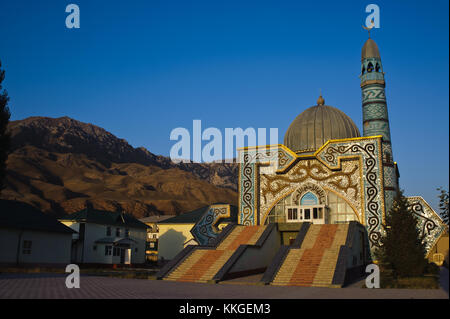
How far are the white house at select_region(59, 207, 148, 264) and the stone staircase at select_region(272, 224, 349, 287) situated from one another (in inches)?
1035

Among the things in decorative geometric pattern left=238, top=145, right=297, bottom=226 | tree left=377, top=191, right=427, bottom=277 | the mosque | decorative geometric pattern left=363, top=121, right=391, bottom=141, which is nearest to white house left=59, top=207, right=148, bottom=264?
the mosque

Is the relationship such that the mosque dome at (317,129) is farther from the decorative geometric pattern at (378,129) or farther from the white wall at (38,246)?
the white wall at (38,246)

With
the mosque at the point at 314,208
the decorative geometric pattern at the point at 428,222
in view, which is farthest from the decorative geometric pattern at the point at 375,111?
the decorative geometric pattern at the point at 428,222

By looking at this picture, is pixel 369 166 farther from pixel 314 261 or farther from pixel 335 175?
pixel 314 261

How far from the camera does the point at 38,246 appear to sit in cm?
3297

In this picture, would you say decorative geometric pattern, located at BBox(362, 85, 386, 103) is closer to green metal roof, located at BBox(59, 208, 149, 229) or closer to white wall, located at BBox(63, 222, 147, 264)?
green metal roof, located at BBox(59, 208, 149, 229)

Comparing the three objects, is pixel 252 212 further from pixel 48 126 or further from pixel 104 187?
pixel 48 126

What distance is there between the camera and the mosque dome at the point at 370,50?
124ft

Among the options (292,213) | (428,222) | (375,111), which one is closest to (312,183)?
(292,213)

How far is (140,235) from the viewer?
50219 millimetres

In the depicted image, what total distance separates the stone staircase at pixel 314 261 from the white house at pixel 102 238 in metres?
26.3

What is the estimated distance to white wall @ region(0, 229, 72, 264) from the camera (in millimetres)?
30266

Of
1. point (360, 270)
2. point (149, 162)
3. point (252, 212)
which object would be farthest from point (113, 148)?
point (360, 270)
